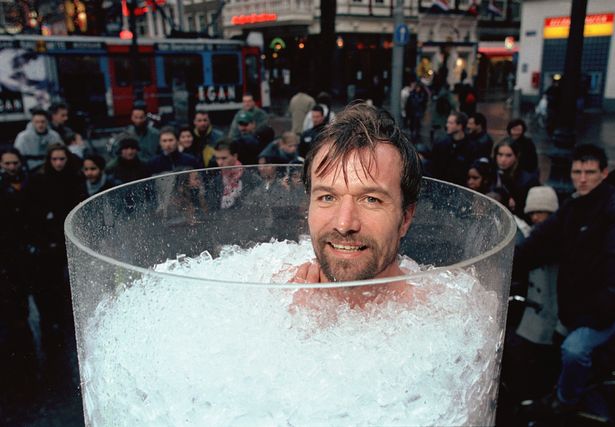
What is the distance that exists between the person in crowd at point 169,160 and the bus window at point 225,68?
12191mm

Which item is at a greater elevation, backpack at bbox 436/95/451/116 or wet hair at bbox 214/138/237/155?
wet hair at bbox 214/138/237/155

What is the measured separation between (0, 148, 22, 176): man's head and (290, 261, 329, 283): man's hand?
3955mm

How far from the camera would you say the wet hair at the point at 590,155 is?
3016mm

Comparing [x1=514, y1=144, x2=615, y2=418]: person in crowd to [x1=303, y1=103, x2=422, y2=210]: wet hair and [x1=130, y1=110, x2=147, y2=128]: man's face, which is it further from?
[x1=130, y1=110, x2=147, y2=128]: man's face

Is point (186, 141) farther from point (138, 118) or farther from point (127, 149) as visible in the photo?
point (138, 118)

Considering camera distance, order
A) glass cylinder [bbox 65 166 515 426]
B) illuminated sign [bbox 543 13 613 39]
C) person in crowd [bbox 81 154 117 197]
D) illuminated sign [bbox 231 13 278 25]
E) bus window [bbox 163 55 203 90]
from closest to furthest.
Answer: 1. glass cylinder [bbox 65 166 515 426]
2. person in crowd [bbox 81 154 117 197]
3. bus window [bbox 163 55 203 90]
4. illuminated sign [bbox 543 13 613 39]
5. illuminated sign [bbox 231 13 278 25]

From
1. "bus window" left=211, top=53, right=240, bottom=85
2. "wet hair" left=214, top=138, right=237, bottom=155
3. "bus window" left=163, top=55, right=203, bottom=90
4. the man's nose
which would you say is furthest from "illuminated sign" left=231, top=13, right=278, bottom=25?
the man's nose

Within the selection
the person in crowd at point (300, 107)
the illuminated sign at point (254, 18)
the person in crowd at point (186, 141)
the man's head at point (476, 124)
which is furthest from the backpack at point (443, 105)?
the illuminated sign at point (254, 18)

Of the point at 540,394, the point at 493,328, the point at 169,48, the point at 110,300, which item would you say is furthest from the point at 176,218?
the point at 169,48

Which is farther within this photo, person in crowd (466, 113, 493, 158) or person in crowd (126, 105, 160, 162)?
person in crowd (126, 105, 160, 162)

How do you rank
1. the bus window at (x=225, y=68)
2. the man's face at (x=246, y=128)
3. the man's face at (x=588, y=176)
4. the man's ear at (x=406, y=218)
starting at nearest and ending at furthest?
the man's ear at (x=406, y=218) < the man's face at (x=588, y=176) < the man's face at (x=246, y=128) < the bus window at (x=225, y=68)

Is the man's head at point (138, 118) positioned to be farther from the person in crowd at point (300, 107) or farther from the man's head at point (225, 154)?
the person in crowd at point (300, 107)

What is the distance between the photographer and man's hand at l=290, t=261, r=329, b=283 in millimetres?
1295

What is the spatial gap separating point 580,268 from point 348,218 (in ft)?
6.93
